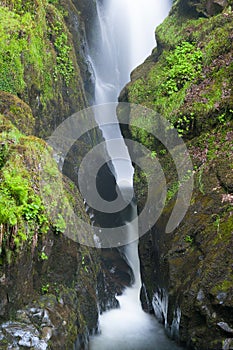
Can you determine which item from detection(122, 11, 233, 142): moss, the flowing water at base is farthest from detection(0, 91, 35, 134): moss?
the flowing water at base

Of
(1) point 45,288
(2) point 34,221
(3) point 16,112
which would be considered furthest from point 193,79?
(1) point 45,288

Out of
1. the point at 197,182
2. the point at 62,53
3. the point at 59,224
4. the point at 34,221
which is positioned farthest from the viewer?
the point at 62,53

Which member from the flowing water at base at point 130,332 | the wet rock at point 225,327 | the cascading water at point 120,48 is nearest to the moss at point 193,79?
the wet rock at point 225,327

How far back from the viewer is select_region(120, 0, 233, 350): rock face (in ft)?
20.4

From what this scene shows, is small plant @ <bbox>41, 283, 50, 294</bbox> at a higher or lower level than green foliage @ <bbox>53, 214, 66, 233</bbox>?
lower

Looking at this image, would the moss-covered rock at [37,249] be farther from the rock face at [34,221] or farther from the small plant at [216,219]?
the small plant at [216,219]

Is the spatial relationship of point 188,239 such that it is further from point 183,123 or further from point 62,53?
point 62,53

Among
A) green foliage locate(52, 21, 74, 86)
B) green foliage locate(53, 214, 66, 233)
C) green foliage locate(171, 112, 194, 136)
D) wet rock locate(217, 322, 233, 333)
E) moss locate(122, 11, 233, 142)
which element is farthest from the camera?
green foliage locate(52, 21, 74, 86)

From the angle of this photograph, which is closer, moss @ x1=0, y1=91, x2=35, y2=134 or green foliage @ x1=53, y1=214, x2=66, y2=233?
green foliage @ x1=53, y1=214, x2=66, y2=233

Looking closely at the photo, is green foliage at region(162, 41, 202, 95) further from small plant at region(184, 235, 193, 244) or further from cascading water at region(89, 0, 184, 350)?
cascading water at region(89, 0, 184, 350)

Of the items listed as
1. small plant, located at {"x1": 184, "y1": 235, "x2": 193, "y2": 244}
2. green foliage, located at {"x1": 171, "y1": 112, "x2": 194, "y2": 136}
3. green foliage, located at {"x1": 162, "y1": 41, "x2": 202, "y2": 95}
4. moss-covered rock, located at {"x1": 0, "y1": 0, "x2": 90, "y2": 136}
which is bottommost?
small plant, located at {"x1": 184, "y1": 235, "x2": 193, "y2": 244}

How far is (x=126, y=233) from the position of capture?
12.9 meters

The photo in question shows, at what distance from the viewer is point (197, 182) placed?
25.4 ft

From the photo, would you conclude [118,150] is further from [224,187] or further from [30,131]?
[224,187]
